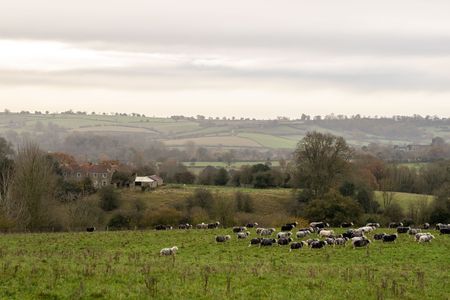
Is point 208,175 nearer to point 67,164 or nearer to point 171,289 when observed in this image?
point 67,164

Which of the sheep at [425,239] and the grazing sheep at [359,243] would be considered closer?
the grazing sheep at [359,243]

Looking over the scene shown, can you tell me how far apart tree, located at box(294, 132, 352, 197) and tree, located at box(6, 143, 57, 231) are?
31.3m

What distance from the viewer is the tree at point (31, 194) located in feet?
178

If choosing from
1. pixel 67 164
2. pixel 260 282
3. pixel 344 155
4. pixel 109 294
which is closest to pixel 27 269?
pixel 109 294

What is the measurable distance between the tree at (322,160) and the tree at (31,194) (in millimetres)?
31315

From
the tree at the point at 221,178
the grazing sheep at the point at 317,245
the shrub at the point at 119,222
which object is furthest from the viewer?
the tree at the point at 221,178

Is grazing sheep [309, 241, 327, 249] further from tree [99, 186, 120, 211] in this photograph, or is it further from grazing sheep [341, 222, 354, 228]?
tree [99, 186, 120, 211]

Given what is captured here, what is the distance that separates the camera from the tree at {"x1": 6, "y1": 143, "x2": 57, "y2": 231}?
5434cm

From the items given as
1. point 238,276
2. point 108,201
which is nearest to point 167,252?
point 238,276

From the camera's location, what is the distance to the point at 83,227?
59.2 metres

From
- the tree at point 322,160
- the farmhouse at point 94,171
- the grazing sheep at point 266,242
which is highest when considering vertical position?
the tree at point 322,160

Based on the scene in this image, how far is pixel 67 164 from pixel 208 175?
30.7 metres

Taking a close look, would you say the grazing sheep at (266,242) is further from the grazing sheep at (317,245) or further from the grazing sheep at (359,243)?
the grazing sheep at (359,243)

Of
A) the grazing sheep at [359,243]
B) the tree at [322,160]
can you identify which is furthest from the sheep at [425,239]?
the tree at [322,160]
